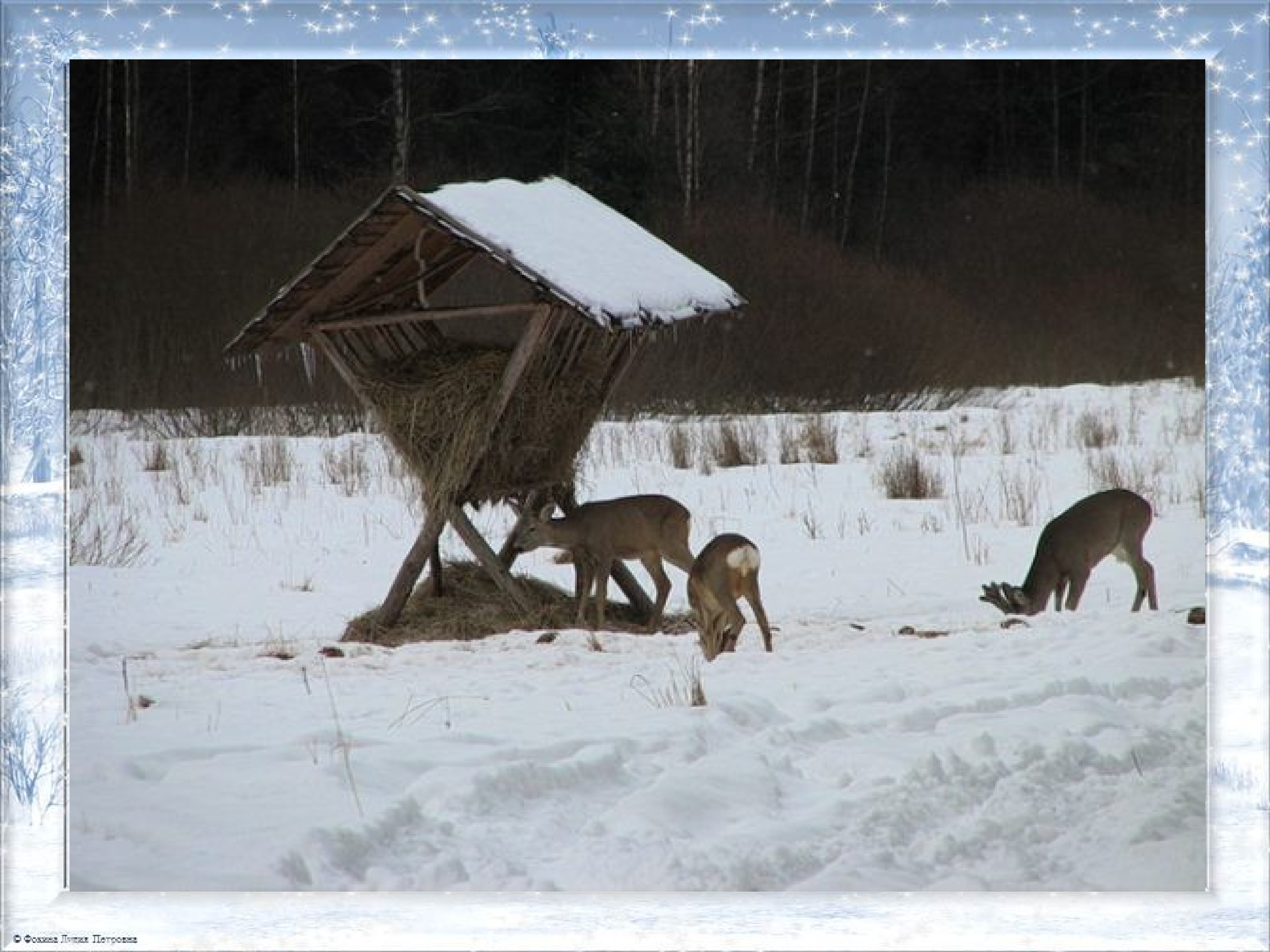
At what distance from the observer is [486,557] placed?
707 centimetres

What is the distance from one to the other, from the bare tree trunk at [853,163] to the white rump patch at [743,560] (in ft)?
7.31

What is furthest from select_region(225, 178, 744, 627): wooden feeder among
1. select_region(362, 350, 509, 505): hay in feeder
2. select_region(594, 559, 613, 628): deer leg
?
select_region(594, 559, 613, 628): deer leg

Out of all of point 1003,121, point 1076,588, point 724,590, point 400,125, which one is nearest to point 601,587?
point 724,590

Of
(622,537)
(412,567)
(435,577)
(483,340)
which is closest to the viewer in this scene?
(412,567)

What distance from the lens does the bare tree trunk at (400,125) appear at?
7078 mm

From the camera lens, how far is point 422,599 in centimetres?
748

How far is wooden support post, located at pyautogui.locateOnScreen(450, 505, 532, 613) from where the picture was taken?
7.00 metres

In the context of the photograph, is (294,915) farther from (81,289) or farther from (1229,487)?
(1229,487)

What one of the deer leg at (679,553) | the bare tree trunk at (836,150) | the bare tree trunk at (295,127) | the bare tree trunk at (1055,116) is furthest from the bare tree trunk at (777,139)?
the deer leg at (679,553)

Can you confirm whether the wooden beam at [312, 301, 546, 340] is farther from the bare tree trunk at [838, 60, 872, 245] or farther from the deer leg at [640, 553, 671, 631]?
the bare tree trunk at [838, 60, 872, 245]

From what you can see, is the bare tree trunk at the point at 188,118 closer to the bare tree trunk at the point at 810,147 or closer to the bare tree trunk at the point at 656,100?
the bare tree trunk at the point at 656,100

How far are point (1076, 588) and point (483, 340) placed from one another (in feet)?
9.76

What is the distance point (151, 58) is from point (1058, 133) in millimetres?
3874

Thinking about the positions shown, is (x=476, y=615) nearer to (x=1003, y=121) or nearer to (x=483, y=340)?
(x=483, y=340)
